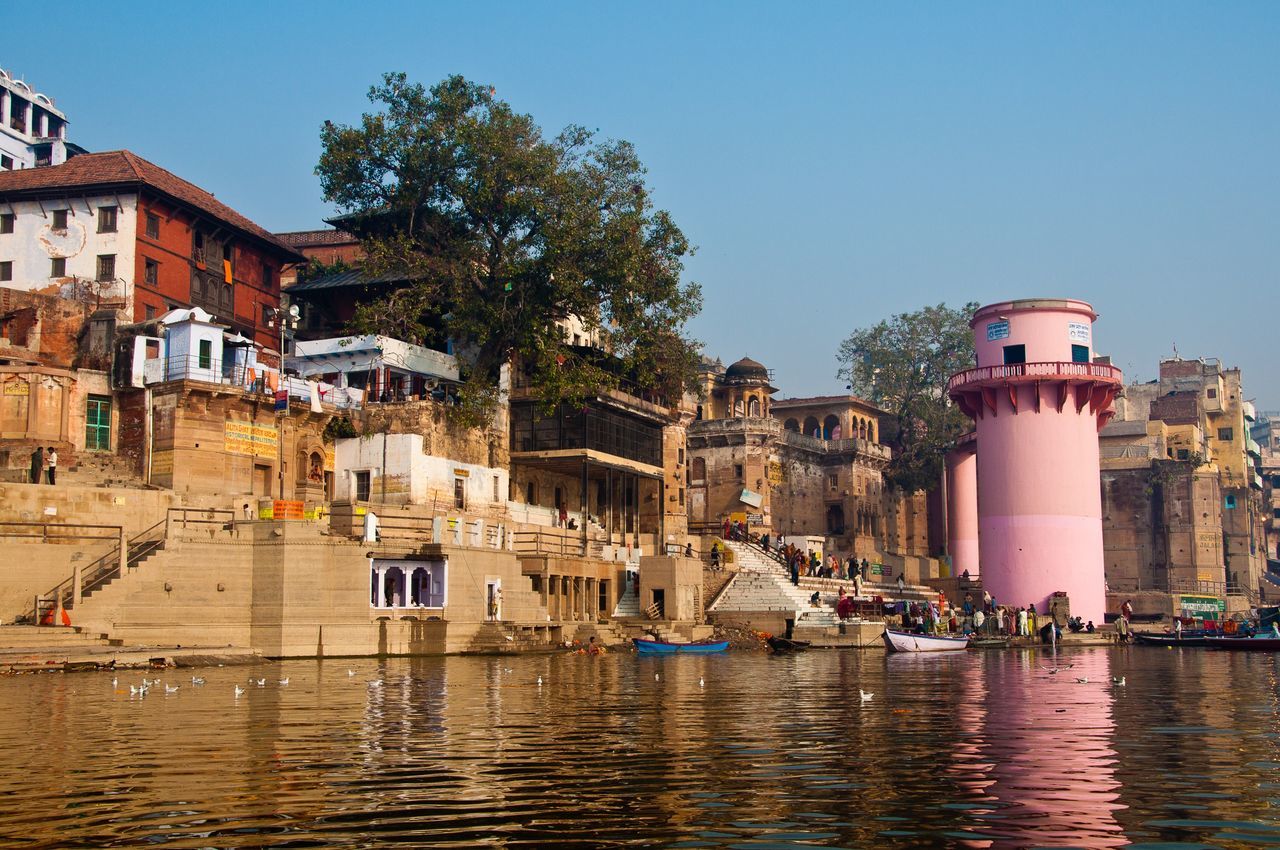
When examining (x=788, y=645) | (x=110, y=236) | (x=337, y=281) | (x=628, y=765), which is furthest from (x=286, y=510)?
(x=628, y=765)

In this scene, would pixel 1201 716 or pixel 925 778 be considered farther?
pixel 1201 716

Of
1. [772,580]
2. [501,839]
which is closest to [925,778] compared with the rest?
[501,839]

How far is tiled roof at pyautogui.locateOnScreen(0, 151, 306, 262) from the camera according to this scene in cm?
4622

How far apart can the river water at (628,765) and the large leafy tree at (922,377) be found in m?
48.1

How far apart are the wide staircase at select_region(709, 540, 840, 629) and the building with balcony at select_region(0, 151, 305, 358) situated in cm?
1822

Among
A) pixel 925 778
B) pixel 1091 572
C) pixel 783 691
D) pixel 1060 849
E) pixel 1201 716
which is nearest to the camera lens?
pixel 1060 849

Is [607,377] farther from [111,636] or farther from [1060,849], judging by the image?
[1060,849]

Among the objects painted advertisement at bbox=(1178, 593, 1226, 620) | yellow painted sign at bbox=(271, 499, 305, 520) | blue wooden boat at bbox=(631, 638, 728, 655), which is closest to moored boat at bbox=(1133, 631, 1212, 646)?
blue wooden boat at bbox=(631, 638, 728, 655)

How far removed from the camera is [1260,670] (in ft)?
112

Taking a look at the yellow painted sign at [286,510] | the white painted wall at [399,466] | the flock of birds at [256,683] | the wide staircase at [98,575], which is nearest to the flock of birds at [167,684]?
the flock of birds at [256,683]

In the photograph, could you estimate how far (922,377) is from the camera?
74.7 metres

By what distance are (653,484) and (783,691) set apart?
34.5 m

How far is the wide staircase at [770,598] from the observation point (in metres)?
47.8

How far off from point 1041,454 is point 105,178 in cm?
3541
